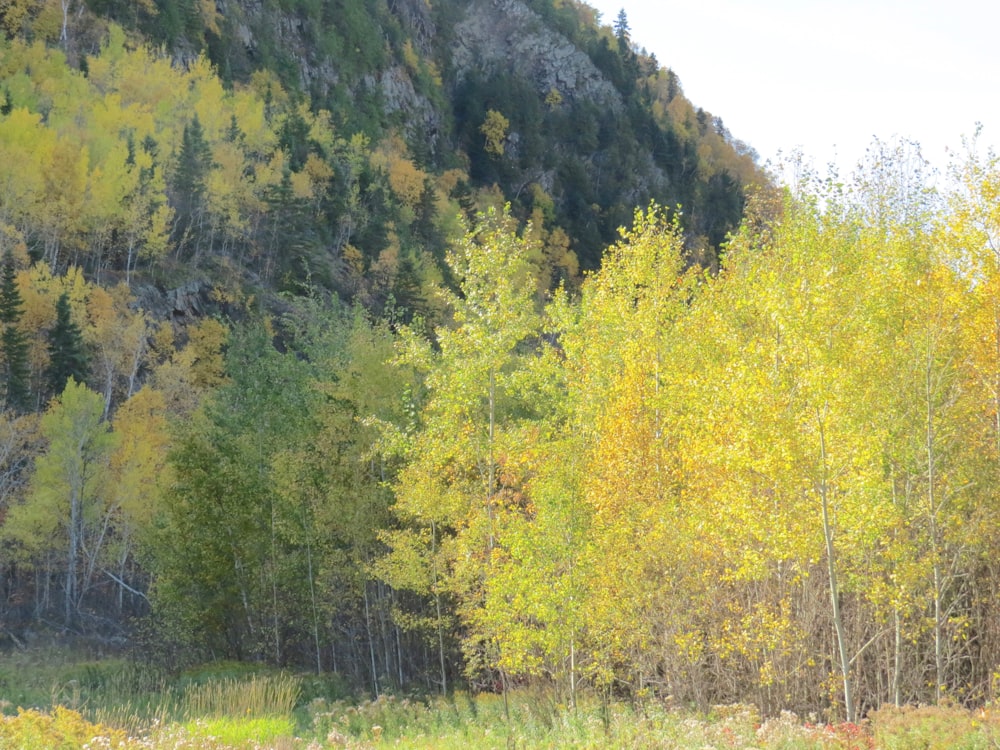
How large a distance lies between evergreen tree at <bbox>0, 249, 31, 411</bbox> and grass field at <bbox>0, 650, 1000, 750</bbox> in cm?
2304

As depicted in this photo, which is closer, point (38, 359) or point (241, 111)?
point (38, 359)

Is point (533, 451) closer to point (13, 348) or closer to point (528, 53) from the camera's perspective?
point (13, 348)

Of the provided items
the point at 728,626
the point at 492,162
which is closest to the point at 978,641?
the point at 728,626

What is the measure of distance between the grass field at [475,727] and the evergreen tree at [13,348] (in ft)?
75.6

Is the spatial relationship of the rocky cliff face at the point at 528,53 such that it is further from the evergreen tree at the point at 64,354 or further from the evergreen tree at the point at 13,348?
the evergreen tree at the point at 13,348

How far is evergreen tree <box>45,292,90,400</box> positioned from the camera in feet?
142

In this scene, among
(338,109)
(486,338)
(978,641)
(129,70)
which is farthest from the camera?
(338,109)

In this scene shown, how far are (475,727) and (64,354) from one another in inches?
1405

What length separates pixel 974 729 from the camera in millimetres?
10281

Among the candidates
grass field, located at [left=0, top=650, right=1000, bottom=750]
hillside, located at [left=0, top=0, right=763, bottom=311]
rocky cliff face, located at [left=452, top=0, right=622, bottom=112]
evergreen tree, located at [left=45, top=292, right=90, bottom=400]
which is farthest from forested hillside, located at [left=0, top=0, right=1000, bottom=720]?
rocky cliff face, located at [left=452, top=0, right=622, bottom=112]

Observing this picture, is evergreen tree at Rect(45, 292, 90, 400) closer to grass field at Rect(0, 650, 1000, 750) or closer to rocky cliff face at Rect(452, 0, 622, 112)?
grass field at Rect(0, 650, 1000, 750)

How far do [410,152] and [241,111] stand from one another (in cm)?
2830

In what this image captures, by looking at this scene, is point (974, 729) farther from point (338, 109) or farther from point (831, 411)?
point (338, 109)

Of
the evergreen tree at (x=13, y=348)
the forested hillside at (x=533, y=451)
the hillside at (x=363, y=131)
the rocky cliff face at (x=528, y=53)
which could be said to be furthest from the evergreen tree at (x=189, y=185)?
the rocky cliff face at (x=528, y=53)
